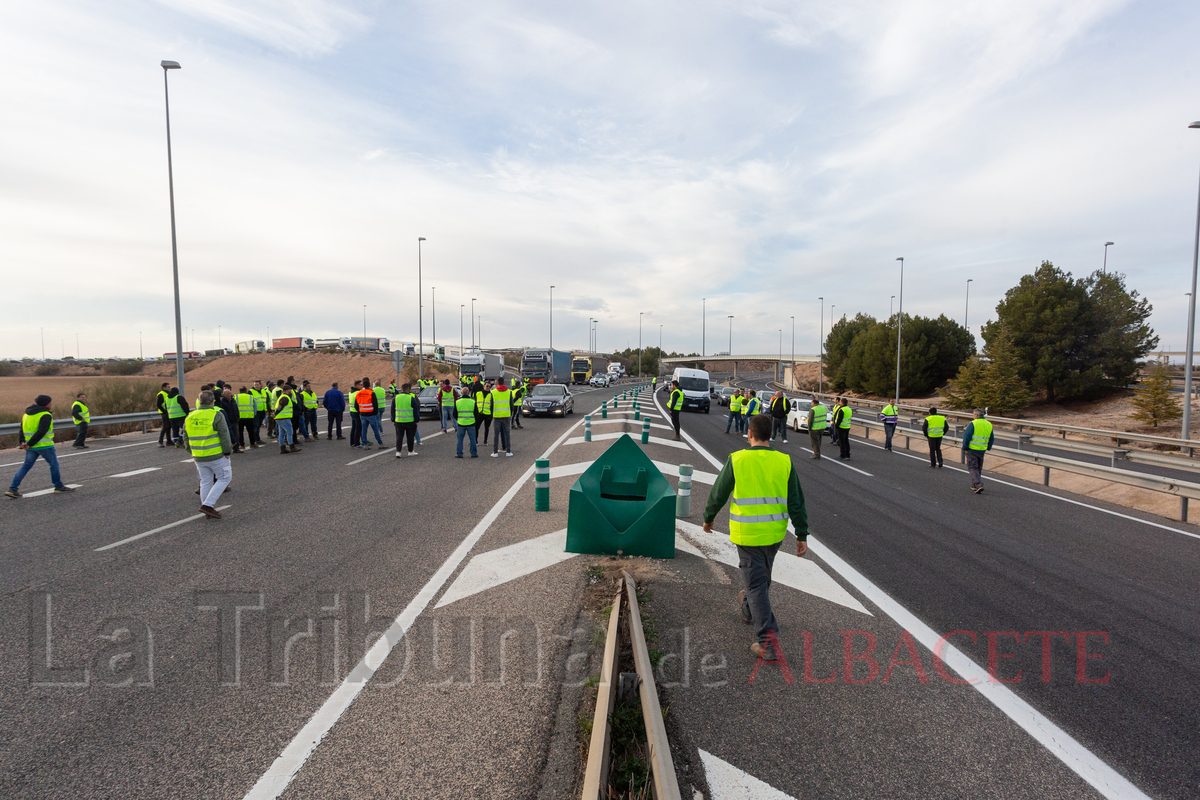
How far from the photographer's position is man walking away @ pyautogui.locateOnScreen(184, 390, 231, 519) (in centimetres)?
841

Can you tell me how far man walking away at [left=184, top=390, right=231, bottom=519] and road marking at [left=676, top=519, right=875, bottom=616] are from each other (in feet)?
21.3

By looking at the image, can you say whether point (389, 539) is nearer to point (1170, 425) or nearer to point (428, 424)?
point (428, 424)

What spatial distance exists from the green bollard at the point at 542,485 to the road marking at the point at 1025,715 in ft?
14.5

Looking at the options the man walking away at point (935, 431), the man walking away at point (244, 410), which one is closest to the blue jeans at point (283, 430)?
the man walking away at point (244, 410)

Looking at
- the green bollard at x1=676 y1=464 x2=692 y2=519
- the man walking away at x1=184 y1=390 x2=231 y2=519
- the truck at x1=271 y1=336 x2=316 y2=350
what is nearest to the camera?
the man walking away at x1=184 y1=390 x2=231 y2=519

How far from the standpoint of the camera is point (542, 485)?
8773mm

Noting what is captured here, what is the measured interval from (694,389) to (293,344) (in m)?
95.1

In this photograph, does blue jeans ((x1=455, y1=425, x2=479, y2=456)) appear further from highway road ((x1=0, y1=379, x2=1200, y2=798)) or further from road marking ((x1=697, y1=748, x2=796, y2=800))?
road marking ((x1=697, y1=748, x2=796, y2=800))

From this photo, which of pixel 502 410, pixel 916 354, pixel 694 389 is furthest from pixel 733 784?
pixel 916 354

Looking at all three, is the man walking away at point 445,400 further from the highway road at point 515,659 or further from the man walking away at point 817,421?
the highway road at point 515,659

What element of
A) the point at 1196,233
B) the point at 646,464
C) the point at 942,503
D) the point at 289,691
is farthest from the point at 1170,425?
the point at 289,691

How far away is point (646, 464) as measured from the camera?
23.5 feet

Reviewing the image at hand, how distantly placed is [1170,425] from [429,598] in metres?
37.3

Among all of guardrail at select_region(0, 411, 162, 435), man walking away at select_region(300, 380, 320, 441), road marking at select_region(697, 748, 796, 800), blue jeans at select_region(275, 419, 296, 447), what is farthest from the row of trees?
road marking at select_region(697, 748, 796, 800)
